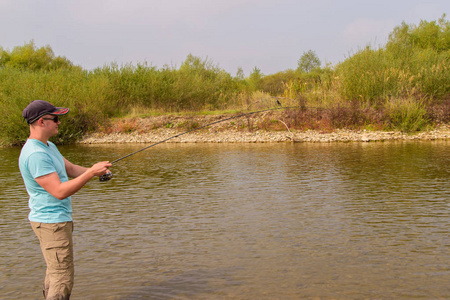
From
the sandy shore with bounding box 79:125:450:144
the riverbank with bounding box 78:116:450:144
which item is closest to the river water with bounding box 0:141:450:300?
the sandy shore with bounding box 79:125:450:144

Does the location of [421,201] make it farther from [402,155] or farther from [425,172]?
[402,155]

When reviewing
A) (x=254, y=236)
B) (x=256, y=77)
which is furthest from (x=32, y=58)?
(x=254, y=236)

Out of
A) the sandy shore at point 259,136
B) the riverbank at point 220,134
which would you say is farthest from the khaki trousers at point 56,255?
the sandy shore at point 259,136

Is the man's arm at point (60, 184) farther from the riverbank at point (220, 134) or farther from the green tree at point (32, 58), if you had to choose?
the green tree at point (32, 58)

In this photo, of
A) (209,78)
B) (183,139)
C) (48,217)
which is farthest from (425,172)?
(209,78)

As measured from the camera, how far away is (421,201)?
8.10 meters

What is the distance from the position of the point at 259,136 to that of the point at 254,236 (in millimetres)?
16221

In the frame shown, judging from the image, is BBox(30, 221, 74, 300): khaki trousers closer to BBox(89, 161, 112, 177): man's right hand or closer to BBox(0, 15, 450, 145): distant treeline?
BBox(89, 161, 112, 177): man's right hand

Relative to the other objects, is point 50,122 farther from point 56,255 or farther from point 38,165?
point 56,255

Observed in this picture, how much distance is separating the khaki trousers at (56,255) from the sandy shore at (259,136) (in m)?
18.0

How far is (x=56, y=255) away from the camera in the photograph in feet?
11.6

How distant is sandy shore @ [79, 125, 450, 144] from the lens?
20.2 meters

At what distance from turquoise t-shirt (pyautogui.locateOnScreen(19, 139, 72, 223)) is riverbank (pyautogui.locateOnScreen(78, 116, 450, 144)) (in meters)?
17.0

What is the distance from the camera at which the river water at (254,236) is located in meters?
4.65
